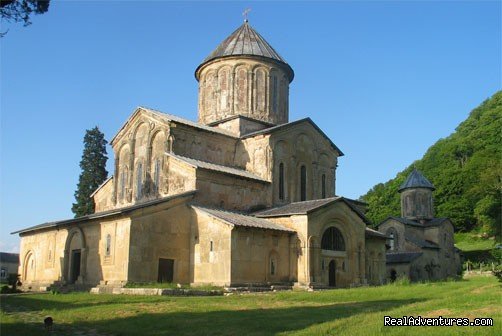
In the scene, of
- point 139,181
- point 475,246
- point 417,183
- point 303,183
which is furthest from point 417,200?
point 139,181

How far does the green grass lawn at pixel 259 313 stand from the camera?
11.2 metres

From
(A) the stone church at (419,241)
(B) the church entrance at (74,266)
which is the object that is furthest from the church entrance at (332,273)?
(A) the stone church at (419,241)

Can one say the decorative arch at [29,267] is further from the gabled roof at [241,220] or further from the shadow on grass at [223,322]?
the shadow on grass at [223,322]

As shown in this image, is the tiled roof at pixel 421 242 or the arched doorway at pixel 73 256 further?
the tiled roof at pixel 421 242

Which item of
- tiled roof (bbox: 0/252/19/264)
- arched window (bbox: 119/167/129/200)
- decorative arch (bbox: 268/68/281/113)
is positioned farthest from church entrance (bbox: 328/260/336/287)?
tiled roof (bbox: 0/252/19/264)

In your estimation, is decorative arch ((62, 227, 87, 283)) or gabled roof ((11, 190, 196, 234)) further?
decorative arch ((62, 227, 87, 283))

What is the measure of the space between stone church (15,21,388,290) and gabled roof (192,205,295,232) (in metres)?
0.11

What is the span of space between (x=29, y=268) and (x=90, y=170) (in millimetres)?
11519

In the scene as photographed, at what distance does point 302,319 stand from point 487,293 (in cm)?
533

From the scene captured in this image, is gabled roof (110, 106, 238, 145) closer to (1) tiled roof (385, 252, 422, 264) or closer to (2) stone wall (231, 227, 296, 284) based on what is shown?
(2) stone wall (231, 227, 296, 284)

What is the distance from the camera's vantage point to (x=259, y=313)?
14461 millimetres

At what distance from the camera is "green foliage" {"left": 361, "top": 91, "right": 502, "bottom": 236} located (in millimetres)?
71250

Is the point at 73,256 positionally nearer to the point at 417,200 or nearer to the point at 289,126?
the point at 289,126

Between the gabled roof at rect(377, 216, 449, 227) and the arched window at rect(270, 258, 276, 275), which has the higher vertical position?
the gabled roof at rect(377, 216, 449, 227)
